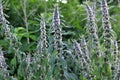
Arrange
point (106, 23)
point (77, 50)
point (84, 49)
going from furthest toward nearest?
point (84, 49), point (77, 50), point (106, 23)

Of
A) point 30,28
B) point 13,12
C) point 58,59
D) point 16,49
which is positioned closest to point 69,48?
point 58,59

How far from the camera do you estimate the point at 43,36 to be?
3.05 meters

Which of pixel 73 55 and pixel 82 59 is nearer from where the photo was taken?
pixel 82 59

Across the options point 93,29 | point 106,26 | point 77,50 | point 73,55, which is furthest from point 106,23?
Answer: point 73,55

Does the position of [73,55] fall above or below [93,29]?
below

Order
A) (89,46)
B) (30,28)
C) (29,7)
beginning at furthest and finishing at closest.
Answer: (29,7), (30,28), (89,46)

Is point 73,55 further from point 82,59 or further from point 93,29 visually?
point 93,29

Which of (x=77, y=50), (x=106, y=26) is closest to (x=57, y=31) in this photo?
(x=77, y=50)

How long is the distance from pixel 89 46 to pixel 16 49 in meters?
0.64

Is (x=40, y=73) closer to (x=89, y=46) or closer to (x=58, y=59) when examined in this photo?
(x=58, y=59)

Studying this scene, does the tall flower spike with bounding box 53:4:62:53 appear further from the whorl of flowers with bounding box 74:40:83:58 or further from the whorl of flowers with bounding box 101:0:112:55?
A: the whorl of flowers with bounding box 101:0:112:55

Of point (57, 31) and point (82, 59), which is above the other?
point (57, 31)

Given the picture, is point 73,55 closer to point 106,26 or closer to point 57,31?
point 57,31

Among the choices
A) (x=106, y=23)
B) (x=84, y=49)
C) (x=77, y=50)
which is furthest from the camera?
(x=84, y=49)
